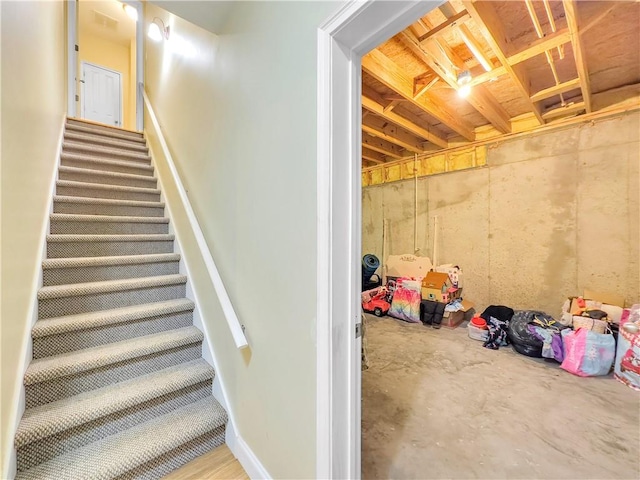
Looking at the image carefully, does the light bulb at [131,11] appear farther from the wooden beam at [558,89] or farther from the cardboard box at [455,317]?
the cardboard box at [455,317]

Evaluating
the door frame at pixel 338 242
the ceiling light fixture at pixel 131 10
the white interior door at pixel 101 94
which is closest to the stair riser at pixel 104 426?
the door frame at pixel 338 242

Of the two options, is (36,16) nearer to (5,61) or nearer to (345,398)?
(5,61)

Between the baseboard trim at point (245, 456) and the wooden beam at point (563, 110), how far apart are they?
14.5 ft

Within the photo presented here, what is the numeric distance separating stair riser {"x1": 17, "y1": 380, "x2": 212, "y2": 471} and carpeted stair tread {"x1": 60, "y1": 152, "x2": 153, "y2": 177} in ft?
8.62

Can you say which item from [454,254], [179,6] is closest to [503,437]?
[454,254]

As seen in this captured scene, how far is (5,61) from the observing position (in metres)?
1.16

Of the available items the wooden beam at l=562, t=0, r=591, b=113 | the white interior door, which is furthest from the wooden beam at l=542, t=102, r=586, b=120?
the white interior door

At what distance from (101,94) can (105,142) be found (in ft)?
8.30

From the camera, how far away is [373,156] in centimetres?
485

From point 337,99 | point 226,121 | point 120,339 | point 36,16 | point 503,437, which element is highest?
point 36,16

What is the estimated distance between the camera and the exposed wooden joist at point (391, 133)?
3479 millimetres

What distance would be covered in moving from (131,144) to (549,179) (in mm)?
5329

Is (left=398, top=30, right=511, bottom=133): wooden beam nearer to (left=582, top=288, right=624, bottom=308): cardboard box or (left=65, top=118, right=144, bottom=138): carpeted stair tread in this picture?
(left=582, top=288, right=624, bottom=308): cardboard box

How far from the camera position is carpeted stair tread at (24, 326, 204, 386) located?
4.49 feet
